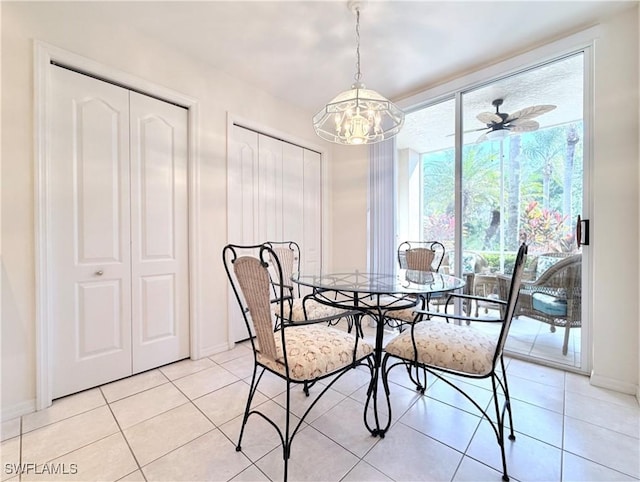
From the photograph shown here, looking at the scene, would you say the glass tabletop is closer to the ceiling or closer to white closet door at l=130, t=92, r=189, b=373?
white closet door at l=130, t=92, r=189, b=373

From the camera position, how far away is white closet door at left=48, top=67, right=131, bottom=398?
6.01 ft

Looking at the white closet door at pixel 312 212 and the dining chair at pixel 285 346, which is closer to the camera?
the dining chair at pixel 285 346

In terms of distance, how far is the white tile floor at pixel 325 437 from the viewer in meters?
1.27

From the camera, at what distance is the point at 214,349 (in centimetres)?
256

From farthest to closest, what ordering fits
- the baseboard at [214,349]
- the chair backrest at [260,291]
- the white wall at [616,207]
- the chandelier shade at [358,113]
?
1. the baseboard at [214,349]
2. the white wall at [616,207]
3. the chandelier shade at [358,113]
4. the chair backrest at [260,291]

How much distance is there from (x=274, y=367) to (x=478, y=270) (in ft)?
7.57

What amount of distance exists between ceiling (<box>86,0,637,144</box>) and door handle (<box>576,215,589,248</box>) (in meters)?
1.18

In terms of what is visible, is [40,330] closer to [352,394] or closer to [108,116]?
[108,116]

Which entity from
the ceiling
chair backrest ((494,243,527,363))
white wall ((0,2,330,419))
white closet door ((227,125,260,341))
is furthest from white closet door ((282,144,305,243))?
chair backrest ((494,243,527,363))

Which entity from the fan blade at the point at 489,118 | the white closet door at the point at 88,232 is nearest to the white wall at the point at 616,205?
the fan blade at the point at 489,118

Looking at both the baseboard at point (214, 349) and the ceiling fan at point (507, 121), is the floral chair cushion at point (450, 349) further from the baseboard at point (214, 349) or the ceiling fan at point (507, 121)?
the ceiling fan at point (507, 121)

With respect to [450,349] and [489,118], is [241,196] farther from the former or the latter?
[489,118]

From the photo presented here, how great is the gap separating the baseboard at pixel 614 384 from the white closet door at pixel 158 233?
3.22m

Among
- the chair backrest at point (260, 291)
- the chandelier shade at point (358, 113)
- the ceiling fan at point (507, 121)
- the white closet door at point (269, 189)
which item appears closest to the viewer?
the chair backrest at point (260, 291)
